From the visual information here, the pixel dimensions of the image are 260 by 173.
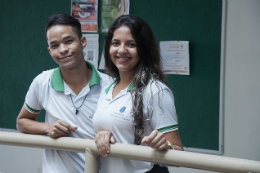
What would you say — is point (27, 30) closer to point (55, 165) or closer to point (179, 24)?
point (179, 24)

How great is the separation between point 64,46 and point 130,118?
0.52 m

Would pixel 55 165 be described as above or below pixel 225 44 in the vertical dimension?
below

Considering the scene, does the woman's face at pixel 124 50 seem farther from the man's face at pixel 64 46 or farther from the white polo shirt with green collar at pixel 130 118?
the man's face at pixel 64 46

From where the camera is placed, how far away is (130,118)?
1.07 meters

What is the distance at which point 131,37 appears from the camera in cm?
115

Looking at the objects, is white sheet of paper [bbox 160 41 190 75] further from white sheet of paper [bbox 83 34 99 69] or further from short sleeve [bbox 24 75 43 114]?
short sleeve [bbox 24 75 43 114]

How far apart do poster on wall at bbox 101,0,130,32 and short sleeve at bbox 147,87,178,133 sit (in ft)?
4.52

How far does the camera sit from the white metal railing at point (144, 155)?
788 millimetres

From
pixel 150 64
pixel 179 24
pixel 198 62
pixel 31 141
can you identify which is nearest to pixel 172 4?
pixel 179 24

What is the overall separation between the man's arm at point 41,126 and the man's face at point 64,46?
31cm

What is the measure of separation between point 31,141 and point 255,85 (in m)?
1.57

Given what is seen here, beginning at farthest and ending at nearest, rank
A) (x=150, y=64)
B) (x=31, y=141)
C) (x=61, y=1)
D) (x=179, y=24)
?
(x=61, y=1)
(x=179, y=24)
(x=150, y=64)
(x=31, y=141)

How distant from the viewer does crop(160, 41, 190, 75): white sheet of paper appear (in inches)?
83.7

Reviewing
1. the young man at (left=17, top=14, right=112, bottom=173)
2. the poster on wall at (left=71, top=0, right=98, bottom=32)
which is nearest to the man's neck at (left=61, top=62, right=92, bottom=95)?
the young man at (left=17, top=14, right=112, bottom=173)
